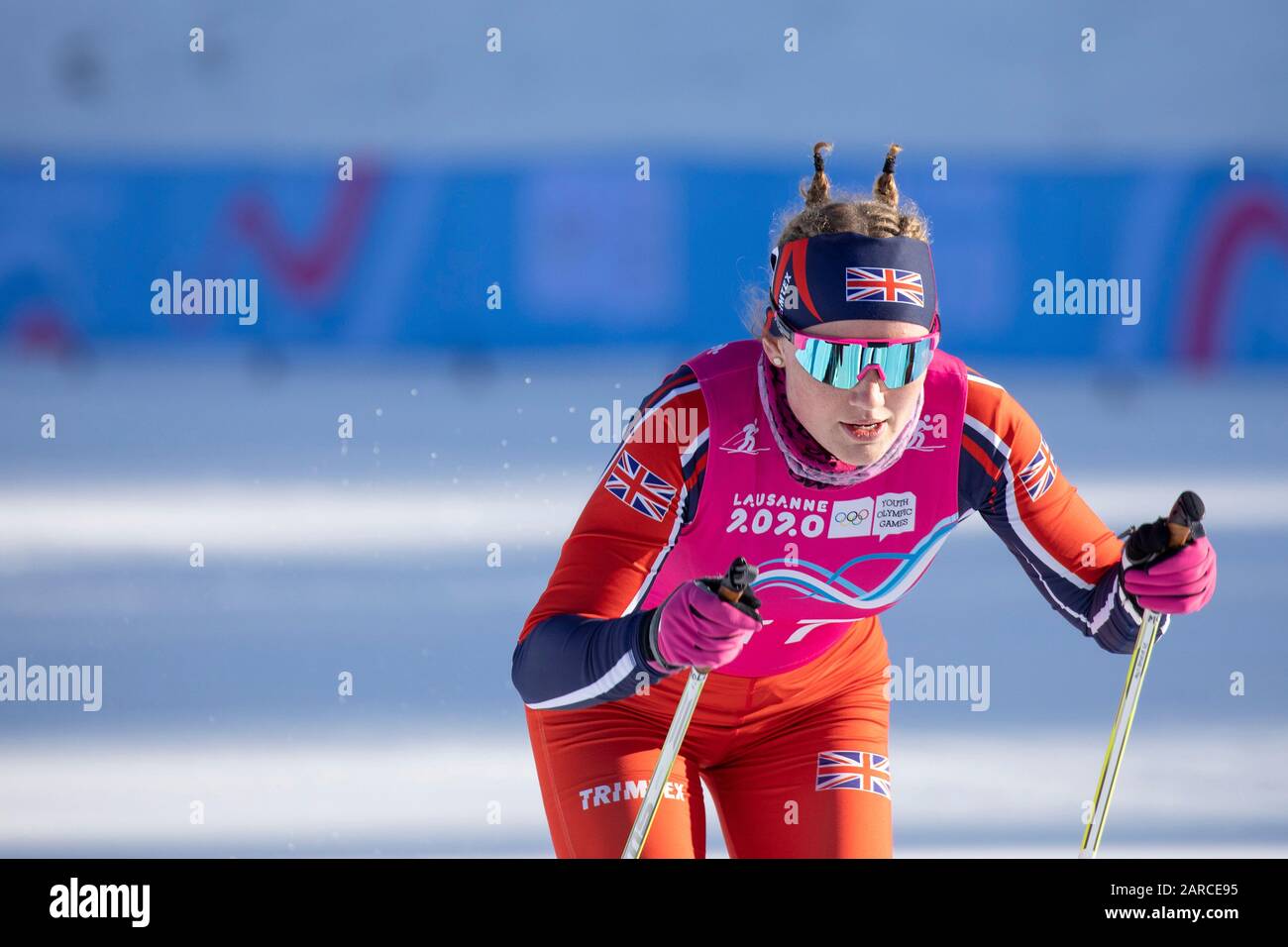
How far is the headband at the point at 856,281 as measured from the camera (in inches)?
91.1

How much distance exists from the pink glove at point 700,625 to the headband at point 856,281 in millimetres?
515

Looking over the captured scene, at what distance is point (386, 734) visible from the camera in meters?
3.81

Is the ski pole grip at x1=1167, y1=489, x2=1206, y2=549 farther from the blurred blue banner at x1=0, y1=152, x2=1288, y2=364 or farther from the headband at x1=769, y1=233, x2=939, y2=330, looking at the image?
the blurred blue banner at x1=0, y1=152, x2=1288, y2=364

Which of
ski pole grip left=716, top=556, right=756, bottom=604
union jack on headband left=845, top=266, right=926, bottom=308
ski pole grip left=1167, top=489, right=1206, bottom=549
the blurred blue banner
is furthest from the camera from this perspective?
the blurred blue banner

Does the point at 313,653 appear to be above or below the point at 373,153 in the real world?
below

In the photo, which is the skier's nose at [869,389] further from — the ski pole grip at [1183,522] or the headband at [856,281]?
the ski pole grip at [1183,522]

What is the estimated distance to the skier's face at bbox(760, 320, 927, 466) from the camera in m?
2.27

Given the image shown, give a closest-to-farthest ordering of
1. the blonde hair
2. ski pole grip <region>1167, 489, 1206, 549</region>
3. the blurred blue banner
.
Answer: ski pole grip <region>1167, 489, 1206, 549</region>
the blonde hair
the blurred blue banner

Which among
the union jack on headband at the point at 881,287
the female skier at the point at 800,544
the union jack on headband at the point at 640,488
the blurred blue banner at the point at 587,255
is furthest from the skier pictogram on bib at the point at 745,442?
the blurred blue banner at the point at 587,255

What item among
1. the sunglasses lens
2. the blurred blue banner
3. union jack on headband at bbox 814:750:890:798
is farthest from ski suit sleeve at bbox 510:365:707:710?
the blurred blue banner

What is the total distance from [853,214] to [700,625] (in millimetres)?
791
